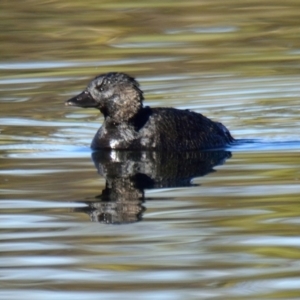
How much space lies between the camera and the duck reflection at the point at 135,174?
876cm

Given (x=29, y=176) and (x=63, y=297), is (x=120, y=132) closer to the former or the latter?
(x=29, y=176)

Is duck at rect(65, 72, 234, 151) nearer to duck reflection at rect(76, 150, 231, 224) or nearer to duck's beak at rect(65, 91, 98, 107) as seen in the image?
duck's beak at rect(65, 91, 98, 107)

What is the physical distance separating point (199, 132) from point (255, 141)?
61 centimetres

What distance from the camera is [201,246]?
25.1 feet

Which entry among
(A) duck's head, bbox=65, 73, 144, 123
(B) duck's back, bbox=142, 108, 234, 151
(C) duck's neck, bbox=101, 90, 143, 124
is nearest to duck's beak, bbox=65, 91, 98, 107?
(A) duck's head, bbox=65, 73, 144, 123

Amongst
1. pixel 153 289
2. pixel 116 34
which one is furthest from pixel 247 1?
pixel 153 289

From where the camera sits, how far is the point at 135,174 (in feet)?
33.9

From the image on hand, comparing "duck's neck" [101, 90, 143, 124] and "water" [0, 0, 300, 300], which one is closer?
"water" [0, 0, 300, 300]

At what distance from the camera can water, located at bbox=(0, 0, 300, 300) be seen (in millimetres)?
7160

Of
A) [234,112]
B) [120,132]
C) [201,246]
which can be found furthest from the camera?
[234,112]

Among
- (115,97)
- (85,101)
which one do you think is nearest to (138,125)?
(115,97)

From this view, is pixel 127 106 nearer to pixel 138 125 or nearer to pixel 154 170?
pixel 138 125

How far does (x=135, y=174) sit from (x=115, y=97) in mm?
1785

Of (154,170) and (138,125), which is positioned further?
(138,125)
